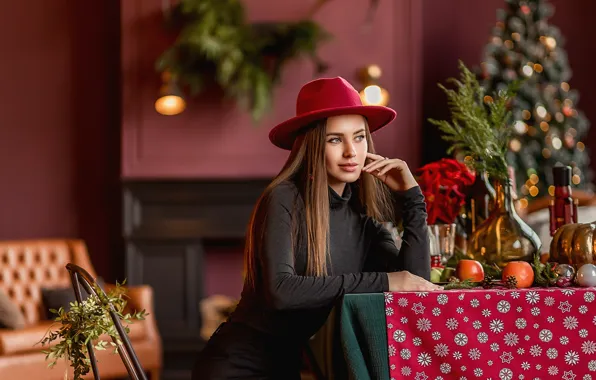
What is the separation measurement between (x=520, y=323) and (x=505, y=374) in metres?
0.10

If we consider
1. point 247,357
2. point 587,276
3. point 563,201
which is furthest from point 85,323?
point 563,201

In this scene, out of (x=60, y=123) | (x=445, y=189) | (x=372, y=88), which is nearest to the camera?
(x=445, y=189)

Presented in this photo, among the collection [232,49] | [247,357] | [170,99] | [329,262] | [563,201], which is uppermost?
[232,49]

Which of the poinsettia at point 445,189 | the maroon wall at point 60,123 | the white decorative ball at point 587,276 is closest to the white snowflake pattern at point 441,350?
the white decorative ball at point 587,276

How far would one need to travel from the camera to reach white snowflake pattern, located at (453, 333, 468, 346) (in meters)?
1.68

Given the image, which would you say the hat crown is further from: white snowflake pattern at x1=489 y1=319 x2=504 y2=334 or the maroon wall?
the maroon wall

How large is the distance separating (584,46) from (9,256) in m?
4.59

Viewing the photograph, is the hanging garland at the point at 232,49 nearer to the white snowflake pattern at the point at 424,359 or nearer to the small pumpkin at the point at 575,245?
the small pumpkin at the point at 575,245

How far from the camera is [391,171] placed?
216 centimetres

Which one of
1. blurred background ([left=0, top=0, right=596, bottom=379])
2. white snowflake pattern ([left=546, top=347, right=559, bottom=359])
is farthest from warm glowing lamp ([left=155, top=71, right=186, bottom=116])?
white snowflake pattern ([left=546, top=347, right=559, bottom=359])

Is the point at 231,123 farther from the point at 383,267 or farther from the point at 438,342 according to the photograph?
the point at 438,342

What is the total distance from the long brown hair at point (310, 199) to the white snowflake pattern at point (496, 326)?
439 millimetres

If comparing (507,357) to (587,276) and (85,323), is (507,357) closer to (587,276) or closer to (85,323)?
(587,276)

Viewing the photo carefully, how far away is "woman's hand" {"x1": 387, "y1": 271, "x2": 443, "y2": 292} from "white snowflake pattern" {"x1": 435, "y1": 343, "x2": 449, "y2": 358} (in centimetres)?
12
